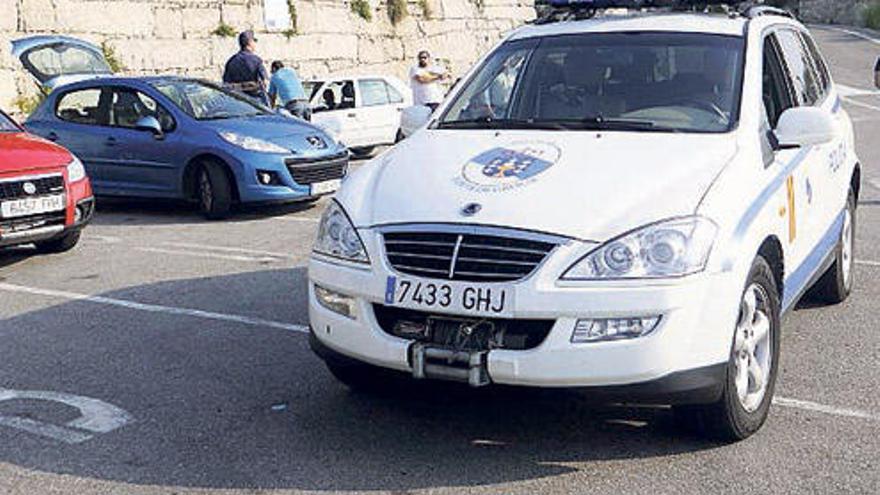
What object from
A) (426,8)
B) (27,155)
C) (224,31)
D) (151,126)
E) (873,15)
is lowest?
(873,15)

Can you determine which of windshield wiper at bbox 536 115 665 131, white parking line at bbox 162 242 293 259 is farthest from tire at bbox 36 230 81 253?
windshield wiper at bbox 536 115 665 131

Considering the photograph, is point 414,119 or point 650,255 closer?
point 650,255

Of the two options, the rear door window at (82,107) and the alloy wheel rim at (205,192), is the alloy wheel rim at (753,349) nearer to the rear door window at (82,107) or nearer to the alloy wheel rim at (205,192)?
the alloy wheel rim at (205,192)

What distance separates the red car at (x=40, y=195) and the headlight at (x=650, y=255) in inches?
236

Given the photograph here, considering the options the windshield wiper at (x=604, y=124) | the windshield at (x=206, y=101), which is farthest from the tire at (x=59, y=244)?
the windshield wiper at (x=604, y=124)

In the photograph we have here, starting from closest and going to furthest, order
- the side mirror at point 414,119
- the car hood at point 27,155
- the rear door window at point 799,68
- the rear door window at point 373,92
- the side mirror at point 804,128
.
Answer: the side mirror at point 804,128
the side mirror at point 414,119
the rear door window at point 799,68
the car hood at point 27,155
the rear door window at point 373,92

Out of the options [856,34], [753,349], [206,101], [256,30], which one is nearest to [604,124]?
[753,349]

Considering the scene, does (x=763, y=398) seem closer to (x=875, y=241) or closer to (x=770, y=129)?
(x=770, y=129)

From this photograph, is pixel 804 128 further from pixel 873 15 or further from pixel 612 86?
pixel 873 15

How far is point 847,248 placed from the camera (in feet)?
24.2

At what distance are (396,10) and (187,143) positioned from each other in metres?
14.2

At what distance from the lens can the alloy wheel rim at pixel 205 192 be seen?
11.9 m

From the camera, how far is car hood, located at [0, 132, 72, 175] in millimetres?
9266

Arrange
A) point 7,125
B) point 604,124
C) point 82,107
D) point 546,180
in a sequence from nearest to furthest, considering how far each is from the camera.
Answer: point 546,180, point 604,124, point 7,125, point 82,107
